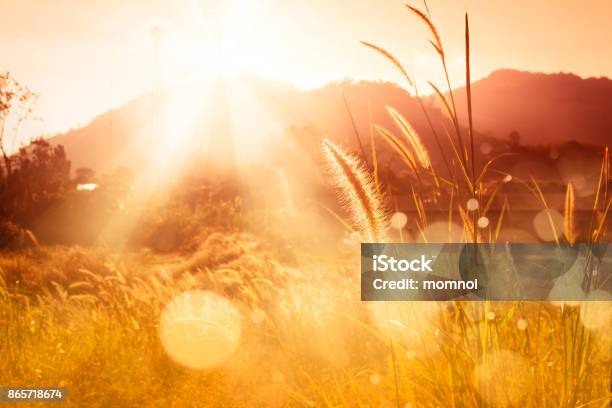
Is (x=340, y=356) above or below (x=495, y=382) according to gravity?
below

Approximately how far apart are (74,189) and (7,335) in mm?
15730

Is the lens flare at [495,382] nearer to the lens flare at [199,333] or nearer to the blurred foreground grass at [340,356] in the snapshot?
the blurred foreground grass at [340,356]

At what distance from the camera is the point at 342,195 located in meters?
1.95

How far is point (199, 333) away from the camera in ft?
13.5

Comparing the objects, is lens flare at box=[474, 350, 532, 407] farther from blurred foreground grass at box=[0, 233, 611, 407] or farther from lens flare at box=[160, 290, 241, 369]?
lens flare at box=[160, 290, 241, 369]

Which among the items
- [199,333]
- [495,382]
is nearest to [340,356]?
[199,333]

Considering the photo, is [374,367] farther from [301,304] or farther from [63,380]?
[63,380]

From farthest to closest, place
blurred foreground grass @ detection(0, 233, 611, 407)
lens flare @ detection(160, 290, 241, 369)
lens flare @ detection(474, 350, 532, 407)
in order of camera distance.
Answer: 1. lens flare @ detection(160, 290, 241, 369)
2. blurred foreground grass @ detection(0, 233, 611, 407)
3. lens flare @ detection(474, 350, 532, 407)

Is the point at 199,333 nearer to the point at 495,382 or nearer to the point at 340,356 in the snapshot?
the point at 340,356

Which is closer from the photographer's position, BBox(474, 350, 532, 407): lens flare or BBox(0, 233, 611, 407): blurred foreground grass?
BBox(474, 350, 532, 407): lens flare

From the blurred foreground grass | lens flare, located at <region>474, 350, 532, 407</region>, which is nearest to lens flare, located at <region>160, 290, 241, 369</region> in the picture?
the blurred foreground grass

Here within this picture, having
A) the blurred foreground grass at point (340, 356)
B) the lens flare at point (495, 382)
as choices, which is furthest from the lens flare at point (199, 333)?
the lens flare at point (495, 382)

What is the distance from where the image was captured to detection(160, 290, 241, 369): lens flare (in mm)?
3648

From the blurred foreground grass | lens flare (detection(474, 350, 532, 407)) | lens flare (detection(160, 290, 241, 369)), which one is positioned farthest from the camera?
lens flare (detection(160, 290, 241, 369))
